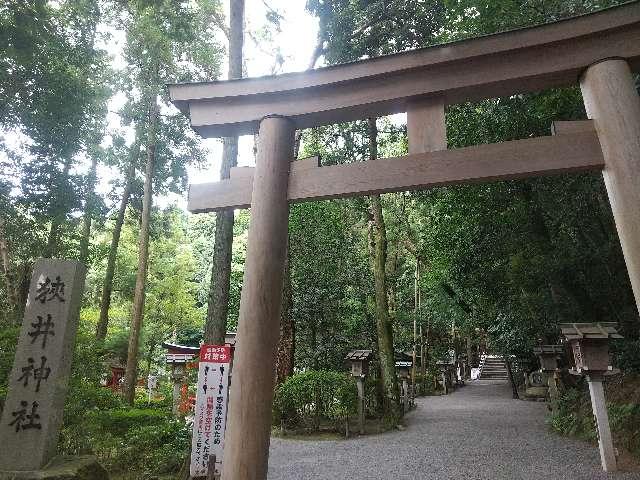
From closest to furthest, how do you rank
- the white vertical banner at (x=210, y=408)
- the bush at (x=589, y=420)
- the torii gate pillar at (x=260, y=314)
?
the torii gate pillar at (x=260, y=314) < the white vertical banner at (x=210, y=408) < the bush at (x=589, y=420)

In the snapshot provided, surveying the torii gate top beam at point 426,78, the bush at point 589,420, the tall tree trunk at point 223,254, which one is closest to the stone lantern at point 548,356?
the bush at point 589,420

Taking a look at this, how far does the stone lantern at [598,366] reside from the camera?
22.7 feet

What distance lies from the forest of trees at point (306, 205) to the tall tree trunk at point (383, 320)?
0.06m

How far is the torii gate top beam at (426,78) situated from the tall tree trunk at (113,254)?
13.4 m

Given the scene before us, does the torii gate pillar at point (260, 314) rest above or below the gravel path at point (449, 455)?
above

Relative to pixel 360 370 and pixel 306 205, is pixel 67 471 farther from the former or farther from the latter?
pixel 306 205

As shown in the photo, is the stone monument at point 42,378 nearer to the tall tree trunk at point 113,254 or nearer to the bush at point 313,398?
the bush at point 313,398

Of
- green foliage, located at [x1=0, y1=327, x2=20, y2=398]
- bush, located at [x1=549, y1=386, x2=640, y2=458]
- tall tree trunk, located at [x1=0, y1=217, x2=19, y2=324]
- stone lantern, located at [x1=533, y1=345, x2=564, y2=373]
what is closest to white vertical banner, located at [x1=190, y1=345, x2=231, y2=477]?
green foliage, located at [x1=0, y1=327, x2=20, y2=398]

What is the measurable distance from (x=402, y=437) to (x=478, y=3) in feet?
33.7

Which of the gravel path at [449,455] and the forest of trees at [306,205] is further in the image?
the forest of trees at [306,205]

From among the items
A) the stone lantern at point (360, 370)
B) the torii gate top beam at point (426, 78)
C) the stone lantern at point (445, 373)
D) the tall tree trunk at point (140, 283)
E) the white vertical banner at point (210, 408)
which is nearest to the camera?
the torii gate top beam at point (426, 78)

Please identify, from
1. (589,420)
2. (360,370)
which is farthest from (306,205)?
(589,420)

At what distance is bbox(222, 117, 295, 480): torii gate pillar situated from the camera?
11.3 ft

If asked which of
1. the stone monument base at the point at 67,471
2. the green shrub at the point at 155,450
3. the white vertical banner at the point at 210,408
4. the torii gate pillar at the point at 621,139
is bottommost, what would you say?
the green shrub at the point at 155,450
